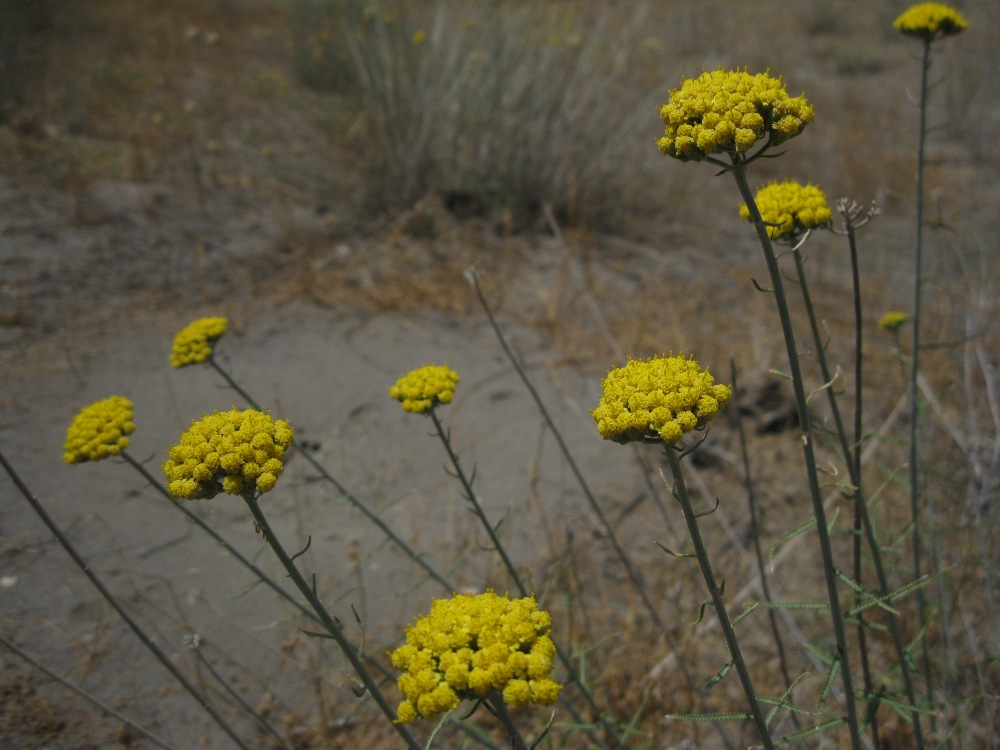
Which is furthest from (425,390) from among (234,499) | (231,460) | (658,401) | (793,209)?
(234,499)

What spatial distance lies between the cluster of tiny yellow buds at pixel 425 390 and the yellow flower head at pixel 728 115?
1129 millimetres

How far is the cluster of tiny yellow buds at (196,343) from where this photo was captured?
2.66 meters

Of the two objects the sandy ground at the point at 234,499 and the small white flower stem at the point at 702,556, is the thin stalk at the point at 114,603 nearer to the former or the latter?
the sandy ground at the point at 234,499

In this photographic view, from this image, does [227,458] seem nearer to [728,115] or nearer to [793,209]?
[728,115]

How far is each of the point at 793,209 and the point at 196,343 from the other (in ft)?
7.41

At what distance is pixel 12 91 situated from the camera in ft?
21.5

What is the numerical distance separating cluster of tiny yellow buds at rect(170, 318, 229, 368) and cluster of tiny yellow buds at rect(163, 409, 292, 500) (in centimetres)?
115

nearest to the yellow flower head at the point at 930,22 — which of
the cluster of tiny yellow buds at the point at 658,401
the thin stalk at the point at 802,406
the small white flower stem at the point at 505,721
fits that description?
the thin stalk at the point at 802,406

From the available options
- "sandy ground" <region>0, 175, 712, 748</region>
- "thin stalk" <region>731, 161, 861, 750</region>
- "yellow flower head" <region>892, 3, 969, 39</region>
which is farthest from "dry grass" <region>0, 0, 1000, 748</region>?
"thin stalk" <region>731, 161, 861, 750</region>

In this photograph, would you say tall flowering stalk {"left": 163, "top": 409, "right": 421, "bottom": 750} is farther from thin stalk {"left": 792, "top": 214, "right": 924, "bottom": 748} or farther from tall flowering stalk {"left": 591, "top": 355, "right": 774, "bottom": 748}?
thin stalk {"left": 792, "top": 214, "right": 924, "bottom": 748}

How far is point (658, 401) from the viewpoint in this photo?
4.63ft

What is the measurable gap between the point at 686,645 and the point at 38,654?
9.27 feet

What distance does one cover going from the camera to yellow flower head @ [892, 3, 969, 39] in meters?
2.61

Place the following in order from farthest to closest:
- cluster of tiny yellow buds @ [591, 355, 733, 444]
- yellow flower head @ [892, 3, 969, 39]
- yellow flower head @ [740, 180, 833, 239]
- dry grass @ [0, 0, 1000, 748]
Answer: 1. dry grass @ [0, 0, 1000, 748]
2. yellow flower head @ [892, 3, 969, 39]
3. yellow flower head @ [740, 180, 833, 239]
4. cluster of tiny yellow buds @ [591, 355, 733, 444]
